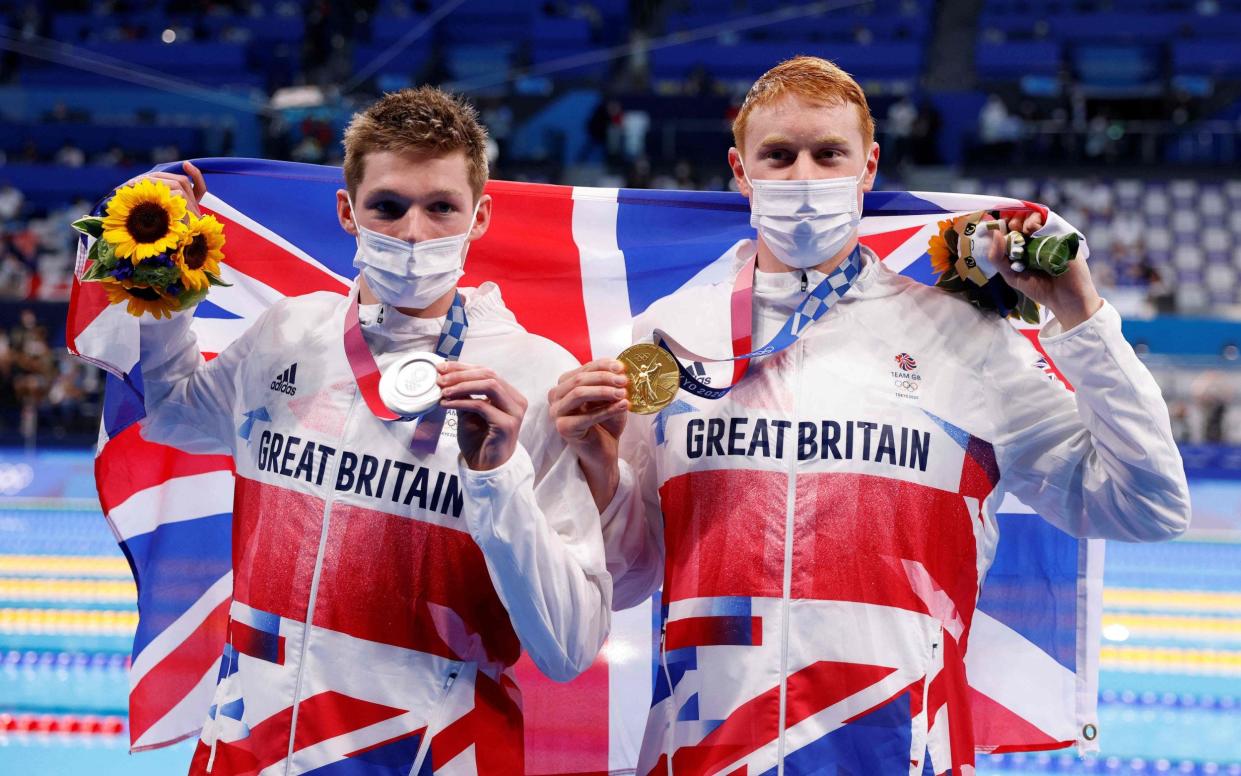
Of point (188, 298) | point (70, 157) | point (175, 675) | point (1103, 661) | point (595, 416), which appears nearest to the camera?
point (595, 416)

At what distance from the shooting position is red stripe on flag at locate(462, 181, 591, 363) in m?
3.32

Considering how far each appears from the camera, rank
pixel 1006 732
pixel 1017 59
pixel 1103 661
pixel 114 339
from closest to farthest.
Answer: pixel 114 339 < pixel 1006 732 < pixel 1103 661 < pixel 1017 59

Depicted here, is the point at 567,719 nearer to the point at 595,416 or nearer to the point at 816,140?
the point at 595,416

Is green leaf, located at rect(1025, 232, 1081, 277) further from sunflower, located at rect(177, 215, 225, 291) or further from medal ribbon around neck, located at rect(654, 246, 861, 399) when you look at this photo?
sunflower, located at rect(177, 215, 225, 291)

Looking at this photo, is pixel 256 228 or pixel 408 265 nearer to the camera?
pixel 408 265

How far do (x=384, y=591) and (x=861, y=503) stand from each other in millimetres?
883

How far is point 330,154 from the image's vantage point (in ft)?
50.5

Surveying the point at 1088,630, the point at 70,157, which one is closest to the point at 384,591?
the point at 1088,630

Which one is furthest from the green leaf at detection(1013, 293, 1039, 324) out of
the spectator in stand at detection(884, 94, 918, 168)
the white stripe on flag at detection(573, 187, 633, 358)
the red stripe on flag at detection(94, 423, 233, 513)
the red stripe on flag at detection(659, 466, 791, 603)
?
the spectator in stand at detection(884, 94, 918, 168)

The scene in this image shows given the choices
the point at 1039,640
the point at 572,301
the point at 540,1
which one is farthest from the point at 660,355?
the point at 540,1

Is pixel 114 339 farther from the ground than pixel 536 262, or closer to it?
closer to it

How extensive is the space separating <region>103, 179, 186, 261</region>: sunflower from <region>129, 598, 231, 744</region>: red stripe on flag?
1.12m

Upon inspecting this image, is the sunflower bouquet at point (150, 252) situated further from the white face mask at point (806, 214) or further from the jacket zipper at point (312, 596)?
the white face mask at point (806, 214)

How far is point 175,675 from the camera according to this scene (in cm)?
312
